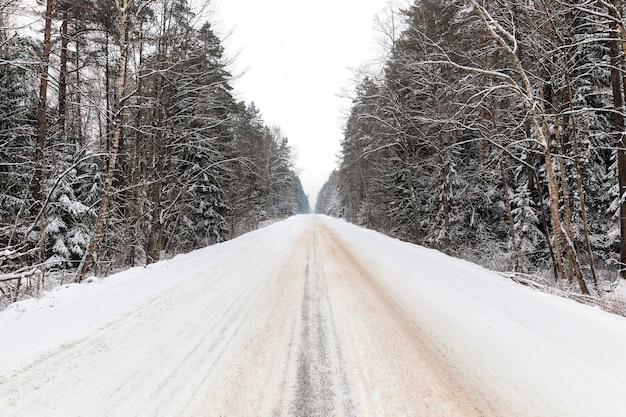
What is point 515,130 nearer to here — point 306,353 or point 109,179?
point 306,353

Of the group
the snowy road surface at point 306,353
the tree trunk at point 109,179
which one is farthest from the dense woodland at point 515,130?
the tree trunk at point 109,179

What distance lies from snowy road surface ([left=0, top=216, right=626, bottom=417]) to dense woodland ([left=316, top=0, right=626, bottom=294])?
15.7 feet

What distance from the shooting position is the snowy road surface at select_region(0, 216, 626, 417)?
2.19 m

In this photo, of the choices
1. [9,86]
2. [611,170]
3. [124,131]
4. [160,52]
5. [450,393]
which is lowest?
[450,393]

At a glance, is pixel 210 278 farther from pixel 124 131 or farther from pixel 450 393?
pixel 124 131

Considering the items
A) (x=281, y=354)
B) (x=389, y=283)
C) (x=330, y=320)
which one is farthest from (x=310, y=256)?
(x=281, y=354)

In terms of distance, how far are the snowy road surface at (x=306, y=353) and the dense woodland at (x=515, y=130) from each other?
4780 mm

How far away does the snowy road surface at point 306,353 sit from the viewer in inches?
86.3

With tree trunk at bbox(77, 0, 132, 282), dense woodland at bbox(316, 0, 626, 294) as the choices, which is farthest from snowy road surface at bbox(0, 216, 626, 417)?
dense woodland at bbox(316, 0, 626, 294)

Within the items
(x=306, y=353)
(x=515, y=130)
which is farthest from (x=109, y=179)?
(x=515, y=130)

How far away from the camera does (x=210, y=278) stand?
6043 mm

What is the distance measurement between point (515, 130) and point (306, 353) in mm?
10208

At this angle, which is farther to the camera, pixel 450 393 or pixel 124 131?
pixel 124 131

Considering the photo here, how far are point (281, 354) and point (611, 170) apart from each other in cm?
1379
